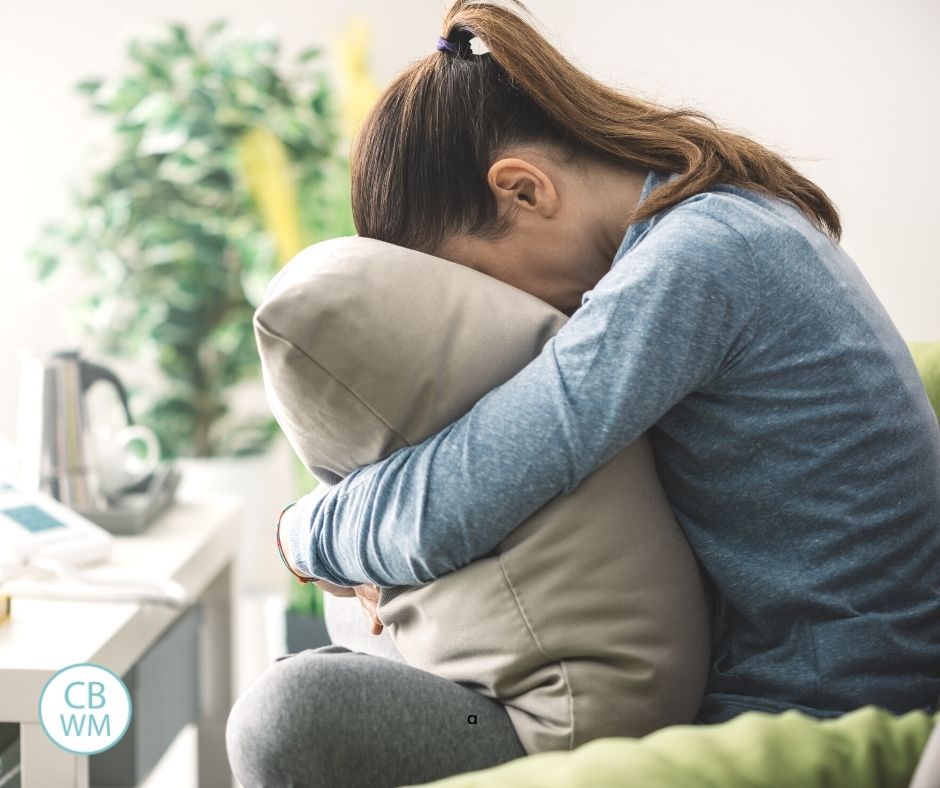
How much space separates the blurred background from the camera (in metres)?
2.11

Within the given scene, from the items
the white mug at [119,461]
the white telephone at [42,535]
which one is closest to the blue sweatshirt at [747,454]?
the white telephone at [42,535]

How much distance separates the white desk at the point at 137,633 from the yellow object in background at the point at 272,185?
74 centimetres

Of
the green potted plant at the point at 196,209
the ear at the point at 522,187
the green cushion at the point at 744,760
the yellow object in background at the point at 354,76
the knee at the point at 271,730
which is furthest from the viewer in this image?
the yellow object in background at the point at 354,76

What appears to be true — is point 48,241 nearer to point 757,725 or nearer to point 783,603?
point 783,603

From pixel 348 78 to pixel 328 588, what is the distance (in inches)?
61.8

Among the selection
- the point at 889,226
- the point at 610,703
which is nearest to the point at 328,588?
the point at 610,703

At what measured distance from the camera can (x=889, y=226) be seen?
7.13 feet

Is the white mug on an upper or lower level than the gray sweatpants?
lower

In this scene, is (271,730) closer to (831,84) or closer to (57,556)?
(57,556)

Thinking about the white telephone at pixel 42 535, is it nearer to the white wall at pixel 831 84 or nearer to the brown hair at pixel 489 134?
the brown hair at pixel 489 134

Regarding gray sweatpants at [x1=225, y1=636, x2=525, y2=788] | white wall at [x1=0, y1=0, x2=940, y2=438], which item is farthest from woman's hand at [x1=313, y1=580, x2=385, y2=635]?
white wall at [x1=0, y1=0, x2=940, y2=438]

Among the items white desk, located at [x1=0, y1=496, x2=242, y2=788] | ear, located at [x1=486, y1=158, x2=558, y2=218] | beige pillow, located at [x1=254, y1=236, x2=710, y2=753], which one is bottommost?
white desk, located at [x1=0, y1=496, x2=242, y2=788]

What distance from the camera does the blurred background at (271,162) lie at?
2105 mm

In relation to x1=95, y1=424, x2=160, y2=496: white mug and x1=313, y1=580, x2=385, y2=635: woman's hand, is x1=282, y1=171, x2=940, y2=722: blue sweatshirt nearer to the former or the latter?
x1=313, y1=580, x2=385, y2=635: woman's hand
